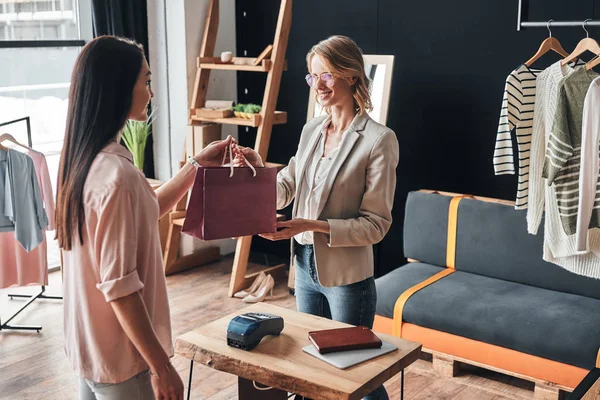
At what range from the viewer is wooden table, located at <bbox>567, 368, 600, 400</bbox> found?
2.50 metres

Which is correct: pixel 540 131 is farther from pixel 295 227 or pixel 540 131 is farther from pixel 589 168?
pixel 295 227

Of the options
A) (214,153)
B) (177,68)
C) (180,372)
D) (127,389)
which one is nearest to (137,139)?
(177,68)

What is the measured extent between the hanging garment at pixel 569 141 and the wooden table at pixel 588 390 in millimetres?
667

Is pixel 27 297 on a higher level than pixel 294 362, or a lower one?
lower

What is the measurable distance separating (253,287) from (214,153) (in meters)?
2.54

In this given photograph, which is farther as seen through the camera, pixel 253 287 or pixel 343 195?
pixel 253 287

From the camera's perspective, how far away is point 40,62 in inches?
197

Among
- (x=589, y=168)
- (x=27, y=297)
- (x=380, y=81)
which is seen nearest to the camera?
(x=589, y=168)

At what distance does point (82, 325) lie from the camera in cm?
165

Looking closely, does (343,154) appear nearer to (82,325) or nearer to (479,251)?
(82,325)

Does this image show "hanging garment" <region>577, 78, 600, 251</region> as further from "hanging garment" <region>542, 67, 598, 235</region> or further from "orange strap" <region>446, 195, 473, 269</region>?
"orange strap" <region>446, 195, 473, 269</region>

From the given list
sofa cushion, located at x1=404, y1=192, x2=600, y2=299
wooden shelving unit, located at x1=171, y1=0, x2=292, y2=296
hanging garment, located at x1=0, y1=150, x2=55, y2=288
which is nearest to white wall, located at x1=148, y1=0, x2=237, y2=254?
wooden shelving unit, located at x1=171, y1=0, x2=292, y2=296

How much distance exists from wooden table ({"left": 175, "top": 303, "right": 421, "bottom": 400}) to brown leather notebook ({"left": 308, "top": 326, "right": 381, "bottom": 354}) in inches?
1.8

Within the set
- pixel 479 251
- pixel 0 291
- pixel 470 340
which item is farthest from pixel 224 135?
pixel 470 340
